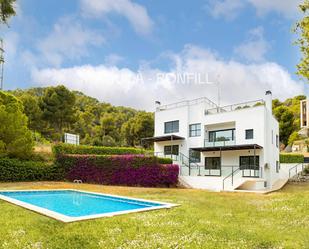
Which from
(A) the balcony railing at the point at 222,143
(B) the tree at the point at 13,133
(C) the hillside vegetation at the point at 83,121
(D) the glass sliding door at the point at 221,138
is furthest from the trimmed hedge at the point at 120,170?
(C) the hillside vegetation at the point at 83,121

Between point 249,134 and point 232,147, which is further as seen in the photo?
point 249,134

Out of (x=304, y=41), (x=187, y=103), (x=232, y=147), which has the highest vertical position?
(x=187, y=103)

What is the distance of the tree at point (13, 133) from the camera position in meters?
24.2

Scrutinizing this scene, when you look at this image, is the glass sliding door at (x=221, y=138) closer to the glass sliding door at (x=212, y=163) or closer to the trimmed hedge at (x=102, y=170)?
the glass sliding door at (x=212, y=163)

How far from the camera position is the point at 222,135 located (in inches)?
1225

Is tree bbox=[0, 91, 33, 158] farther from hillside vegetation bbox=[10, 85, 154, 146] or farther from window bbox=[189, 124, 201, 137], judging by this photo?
window bbox=[189, 124, 201, 137]

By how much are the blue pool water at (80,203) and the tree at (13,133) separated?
322 inches

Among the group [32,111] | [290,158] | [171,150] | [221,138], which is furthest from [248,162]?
[32,111]

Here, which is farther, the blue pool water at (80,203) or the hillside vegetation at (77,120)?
the hillside vegetation at (77,120)

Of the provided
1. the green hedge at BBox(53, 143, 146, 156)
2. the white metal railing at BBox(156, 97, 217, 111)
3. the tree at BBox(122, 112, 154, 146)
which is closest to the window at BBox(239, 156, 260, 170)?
the white metal railing at BBox(156, 97, 217, 111)

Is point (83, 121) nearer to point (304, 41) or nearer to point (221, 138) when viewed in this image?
point (221, 138)

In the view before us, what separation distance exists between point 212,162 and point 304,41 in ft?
64.1

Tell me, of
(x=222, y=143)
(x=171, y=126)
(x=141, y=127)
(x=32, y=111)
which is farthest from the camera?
(x=141, y=127)

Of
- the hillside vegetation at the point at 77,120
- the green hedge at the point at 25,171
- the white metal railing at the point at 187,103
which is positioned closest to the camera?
the green hedge at the point at 25,171
